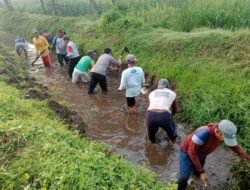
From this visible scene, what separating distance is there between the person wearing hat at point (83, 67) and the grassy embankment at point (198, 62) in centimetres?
170

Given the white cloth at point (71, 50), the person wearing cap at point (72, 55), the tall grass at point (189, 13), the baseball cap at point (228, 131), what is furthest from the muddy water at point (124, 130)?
the tall grass at point (189, 13)

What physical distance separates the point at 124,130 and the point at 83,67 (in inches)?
156

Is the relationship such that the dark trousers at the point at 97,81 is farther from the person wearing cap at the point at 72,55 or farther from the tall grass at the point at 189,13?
the tall grass at the point at 189,13

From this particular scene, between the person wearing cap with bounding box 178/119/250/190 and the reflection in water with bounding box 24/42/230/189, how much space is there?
1033 mm

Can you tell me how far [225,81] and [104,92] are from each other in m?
4.15

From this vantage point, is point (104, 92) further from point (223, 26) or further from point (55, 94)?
point (223, 26)

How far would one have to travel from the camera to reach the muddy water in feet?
21.1

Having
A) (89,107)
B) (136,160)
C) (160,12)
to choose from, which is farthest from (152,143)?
(160,12)

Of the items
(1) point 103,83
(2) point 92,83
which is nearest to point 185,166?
(1) point 103,83

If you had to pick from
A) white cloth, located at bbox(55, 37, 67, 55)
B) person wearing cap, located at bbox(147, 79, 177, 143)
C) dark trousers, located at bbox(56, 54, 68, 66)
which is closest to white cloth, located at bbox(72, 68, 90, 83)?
white cloth, located at bbox(55, 37, 67, 55)

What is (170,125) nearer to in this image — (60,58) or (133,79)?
(133,79)

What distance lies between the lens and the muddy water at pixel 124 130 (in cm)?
645

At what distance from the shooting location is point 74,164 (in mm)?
4461

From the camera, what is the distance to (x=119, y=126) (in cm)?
843
